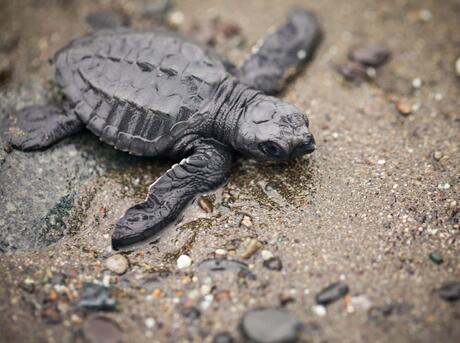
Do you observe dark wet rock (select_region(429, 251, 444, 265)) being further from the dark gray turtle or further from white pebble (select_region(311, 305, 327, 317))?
the dark gray turtle

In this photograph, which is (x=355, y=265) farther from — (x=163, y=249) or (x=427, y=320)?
(x=163, y=249)

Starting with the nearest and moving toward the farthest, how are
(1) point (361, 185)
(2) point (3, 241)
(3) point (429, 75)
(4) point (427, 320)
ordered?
(4) point (427, 320)
(2) point (3, 241)
(1) point (361, 185)
(3) point (429, 75)

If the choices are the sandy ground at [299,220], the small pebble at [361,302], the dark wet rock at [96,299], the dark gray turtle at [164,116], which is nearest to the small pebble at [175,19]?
the sandy ground at [299,220]

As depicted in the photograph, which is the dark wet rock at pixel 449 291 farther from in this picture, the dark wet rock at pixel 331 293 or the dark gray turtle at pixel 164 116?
the dark gray turtle at pixel 164 116

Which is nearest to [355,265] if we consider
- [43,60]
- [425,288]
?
[425,288]

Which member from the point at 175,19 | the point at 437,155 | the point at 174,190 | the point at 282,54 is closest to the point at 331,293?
the point at 174,190

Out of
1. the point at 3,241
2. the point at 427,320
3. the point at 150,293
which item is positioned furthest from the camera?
the point at 3,241

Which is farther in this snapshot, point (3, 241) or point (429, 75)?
point (429, 75)
